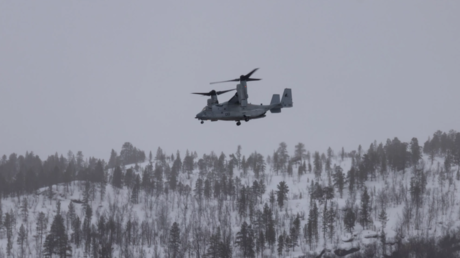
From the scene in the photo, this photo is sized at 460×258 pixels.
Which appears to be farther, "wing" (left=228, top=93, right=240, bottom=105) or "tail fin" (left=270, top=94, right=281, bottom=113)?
"tail fin" (left=270, top=94, right=281, bottom=113)

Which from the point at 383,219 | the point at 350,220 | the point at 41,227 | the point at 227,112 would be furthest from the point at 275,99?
the point at 41,227

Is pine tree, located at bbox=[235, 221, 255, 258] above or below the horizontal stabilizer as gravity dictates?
below

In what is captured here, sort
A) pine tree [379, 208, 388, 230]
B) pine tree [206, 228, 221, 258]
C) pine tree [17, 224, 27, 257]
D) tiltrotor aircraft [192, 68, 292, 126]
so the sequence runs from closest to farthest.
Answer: tiltrotor aircraft [192, 68, 292, 126]
pine tree [206, 228, 221, 258]
pine tree [17, 224, 27, 257]
pine tree [379, 208, 388, 230]

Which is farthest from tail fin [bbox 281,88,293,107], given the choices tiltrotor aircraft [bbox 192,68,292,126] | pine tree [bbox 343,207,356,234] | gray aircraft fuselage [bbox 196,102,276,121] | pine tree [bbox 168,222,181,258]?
pine tree [bbox 343,207,356,234]

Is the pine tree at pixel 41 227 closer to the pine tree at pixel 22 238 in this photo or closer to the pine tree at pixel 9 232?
the pine tree at pixel 22 238

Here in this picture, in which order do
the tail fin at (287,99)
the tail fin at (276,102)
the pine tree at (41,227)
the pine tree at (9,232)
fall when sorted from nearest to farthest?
the tail fin at (276,102) → the tail fin at (287,99) → the pine tree at (9,232) → the pine tree at (41,227)

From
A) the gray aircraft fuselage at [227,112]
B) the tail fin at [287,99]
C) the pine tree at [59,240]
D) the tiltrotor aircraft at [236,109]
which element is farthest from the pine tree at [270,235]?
the gray aircraft fuselage at [227,112]

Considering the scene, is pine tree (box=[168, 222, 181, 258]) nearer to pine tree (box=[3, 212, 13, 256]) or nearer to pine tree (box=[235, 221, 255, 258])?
pine tree (box=[235, 221, 255, 258])

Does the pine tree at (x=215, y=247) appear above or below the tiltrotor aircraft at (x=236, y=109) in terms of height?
below

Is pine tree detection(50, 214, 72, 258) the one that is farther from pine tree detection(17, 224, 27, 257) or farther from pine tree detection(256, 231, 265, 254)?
pine tree detection(256, 231, 265, 254)

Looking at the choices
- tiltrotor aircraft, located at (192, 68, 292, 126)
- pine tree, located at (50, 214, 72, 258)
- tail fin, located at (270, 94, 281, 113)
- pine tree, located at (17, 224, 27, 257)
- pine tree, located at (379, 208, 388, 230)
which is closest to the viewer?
tiltrotor aircraft, located at (192, 68, 292, 126)

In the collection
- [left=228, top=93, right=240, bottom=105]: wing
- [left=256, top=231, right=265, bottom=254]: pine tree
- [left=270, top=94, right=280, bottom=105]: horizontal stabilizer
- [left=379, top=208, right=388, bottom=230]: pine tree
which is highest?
[left=270, top=94, right=280, bottom=105]: horizontal stabilizer

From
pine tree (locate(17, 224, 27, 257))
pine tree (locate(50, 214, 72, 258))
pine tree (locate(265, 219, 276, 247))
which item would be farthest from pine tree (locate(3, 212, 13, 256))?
pine tree (locate(265, 219, 276, 247))

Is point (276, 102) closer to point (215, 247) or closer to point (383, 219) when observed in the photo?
point (215, 247)
